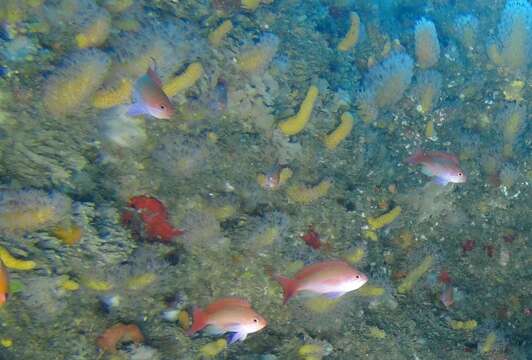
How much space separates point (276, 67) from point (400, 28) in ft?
7.91

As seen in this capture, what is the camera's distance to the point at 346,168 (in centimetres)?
468

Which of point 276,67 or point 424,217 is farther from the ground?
point 276,67

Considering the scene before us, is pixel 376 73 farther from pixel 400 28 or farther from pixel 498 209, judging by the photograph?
pixel 498 209

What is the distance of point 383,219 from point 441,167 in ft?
2.45

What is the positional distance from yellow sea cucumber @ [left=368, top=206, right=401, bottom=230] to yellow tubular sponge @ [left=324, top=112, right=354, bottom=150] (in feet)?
2.71

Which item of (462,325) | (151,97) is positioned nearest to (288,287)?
(151,97)

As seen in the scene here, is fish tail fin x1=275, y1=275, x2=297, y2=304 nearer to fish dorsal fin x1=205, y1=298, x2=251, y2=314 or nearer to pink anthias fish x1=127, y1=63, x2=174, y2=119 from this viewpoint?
fish dorsal fin x1=205, y1=298, x2=251, y2=314

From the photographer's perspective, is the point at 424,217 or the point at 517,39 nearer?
the point at 424,217

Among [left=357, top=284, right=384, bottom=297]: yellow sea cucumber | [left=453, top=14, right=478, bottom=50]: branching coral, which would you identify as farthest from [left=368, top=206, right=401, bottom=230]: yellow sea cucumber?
[left=453, top=14, right=478, bottom=50]: branching coral

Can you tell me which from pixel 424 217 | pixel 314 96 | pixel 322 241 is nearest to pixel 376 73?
pixel 314 96

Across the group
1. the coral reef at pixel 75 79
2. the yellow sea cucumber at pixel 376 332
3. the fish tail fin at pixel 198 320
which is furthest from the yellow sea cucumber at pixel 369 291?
the coral reef at pixel 75 79

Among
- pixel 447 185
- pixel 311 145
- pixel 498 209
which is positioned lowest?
pixel 498 209

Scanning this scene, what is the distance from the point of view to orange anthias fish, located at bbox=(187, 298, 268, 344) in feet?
11.6

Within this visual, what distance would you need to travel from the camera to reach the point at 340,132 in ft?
14.8
